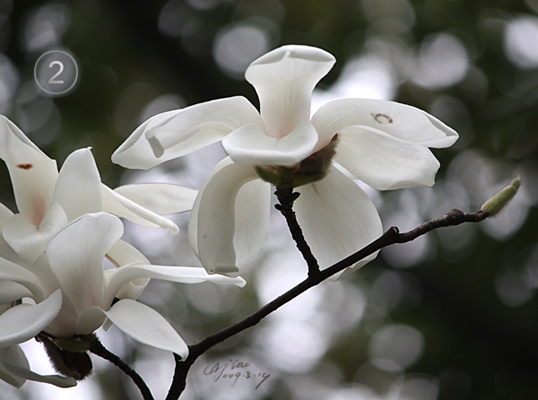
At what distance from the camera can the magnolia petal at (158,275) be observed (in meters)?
0.52

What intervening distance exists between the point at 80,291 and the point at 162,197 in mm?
127

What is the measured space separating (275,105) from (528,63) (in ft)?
5.12

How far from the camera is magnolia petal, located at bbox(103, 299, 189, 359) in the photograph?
0.47m

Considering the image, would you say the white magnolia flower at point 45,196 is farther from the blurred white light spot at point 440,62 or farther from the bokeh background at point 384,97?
the blurred white light spot at point 440,62

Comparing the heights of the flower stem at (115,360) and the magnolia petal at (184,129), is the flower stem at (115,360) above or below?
below

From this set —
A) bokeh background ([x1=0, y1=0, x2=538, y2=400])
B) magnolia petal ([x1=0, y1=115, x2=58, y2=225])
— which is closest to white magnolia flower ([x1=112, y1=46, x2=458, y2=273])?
magnolia petal ([x1=0, y1=115, x2=58, y2=225])

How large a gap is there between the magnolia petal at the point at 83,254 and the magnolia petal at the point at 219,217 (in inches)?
2.9

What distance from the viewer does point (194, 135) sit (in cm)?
49

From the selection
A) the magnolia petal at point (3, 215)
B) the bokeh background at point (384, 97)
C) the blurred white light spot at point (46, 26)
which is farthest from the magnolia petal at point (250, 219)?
the blurred white light spot at point (46, 26)

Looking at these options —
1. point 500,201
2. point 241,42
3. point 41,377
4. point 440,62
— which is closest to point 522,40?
point 440,62

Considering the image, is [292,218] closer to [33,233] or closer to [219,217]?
[219,217]

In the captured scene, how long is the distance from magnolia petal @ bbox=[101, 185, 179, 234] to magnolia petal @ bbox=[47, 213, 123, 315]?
0.04 meters

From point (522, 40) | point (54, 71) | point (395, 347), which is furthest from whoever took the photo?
point (395, 347)

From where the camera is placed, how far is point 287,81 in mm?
464
